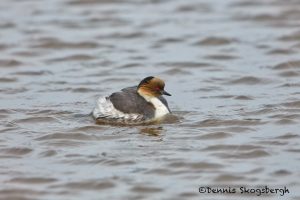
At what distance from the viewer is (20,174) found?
31.9 ft

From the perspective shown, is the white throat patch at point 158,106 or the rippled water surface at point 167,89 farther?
the white throat patch at point 158,106

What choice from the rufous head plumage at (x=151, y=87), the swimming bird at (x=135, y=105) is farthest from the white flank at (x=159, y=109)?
the rufous head plumage at (x=151, y=87)

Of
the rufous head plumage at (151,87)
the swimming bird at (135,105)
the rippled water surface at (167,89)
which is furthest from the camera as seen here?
the rufous head plumage at (151,87)

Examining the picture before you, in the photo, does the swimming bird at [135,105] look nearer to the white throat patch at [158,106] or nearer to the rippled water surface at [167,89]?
the white throat patch at [158,106]

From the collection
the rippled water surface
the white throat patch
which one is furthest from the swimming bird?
the rippled water surface

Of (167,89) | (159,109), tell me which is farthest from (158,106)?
(167,89)

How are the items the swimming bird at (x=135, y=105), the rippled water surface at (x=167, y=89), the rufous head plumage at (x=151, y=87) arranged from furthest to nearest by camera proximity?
the rufous head plumage at (x=151, y=87), the swimming bird at (x=135, y=105), the rippled water surface at (x=167, y=89)

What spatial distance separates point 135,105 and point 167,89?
1.84 meters

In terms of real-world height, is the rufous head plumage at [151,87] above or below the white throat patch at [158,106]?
above

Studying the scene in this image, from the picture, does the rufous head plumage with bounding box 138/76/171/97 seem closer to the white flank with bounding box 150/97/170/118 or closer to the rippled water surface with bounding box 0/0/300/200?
the white flank with bounding box 150/97/170/118

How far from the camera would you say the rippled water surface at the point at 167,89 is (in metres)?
9.54

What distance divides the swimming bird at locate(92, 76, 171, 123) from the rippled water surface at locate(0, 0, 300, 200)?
0.61 ft

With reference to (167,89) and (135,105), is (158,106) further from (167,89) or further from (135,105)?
(167,89)

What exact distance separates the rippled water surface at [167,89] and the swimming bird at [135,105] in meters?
0.19
